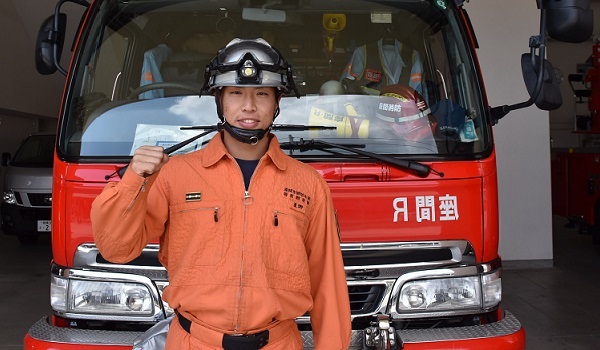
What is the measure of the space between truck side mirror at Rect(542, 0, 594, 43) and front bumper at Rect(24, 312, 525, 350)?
4.44 ft

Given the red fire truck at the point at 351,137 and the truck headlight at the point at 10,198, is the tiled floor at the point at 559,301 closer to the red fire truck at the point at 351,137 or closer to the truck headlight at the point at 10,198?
the red fire truck at the point at 351,137

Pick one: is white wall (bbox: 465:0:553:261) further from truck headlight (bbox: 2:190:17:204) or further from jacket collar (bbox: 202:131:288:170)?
truck headlight (bbox: 2:190:17:204)

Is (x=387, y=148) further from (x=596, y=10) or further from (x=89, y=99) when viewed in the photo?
(x=596, y=10)

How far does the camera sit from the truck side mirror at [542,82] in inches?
127

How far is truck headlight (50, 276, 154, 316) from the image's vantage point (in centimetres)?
297

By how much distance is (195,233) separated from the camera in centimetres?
235

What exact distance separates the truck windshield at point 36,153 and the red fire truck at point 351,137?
742 cm

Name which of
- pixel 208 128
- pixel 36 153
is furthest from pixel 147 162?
pixel 36 153

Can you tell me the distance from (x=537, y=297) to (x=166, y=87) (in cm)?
554

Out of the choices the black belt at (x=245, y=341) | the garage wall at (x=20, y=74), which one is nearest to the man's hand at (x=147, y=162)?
the black belt at (x=245, y=341)

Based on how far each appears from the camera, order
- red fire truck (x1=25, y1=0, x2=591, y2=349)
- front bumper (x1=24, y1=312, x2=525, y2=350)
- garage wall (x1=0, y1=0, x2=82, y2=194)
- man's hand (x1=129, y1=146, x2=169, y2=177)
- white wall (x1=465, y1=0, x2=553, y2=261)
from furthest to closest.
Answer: garage wall (x1=0, y1=0, x2=82, y2=194), white wall (x1=465, y1=0, x2=553, y2=261), red fire truck (x1=25, y1=0, x2=591, y2=349), front bumper (x1=24, y1=312, x2=525, y2=350), man's hand (x1=129, y1=146, x2=169, y2=177)

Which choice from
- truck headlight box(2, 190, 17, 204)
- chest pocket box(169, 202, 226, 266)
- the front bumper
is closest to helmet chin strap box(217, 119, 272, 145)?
chest pocket box(169, 202, 226, 266)

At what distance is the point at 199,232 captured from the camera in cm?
234

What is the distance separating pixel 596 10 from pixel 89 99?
67.2 feet
